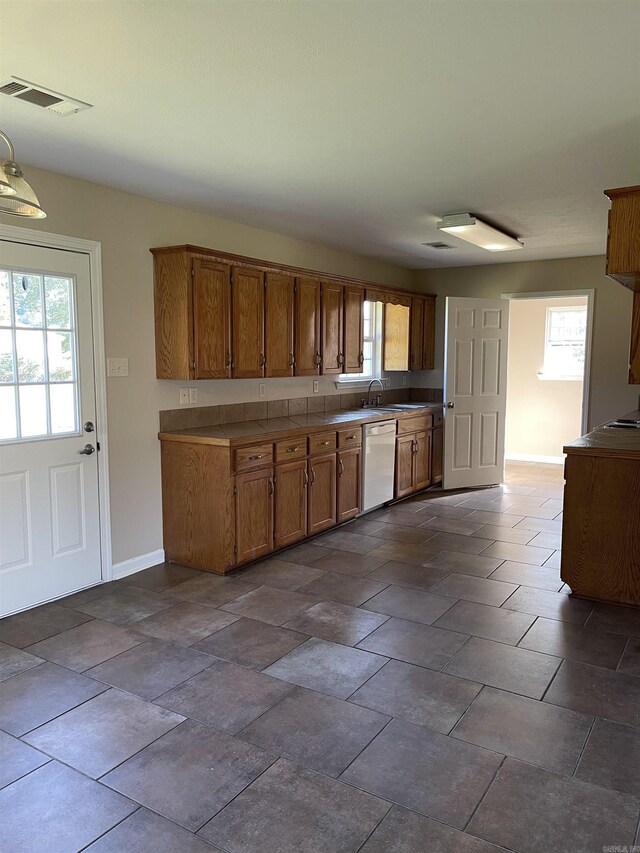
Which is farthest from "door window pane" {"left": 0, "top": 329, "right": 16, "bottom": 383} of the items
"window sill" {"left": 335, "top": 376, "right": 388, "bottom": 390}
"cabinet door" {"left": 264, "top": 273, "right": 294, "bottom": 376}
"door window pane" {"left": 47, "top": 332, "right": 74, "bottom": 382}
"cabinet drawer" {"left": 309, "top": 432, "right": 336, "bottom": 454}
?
"window sill" {"left": 335, "top": 376, "right": 388, "bottom": 390}

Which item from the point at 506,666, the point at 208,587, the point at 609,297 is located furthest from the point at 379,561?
the point at 609,297

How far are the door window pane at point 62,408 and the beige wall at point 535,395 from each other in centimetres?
602

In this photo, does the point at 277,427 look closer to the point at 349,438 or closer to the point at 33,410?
the point at 349,438

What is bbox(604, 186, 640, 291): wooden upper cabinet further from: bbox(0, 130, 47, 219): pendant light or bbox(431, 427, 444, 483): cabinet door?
bbox(431, 427, 444, 483): cabinet door

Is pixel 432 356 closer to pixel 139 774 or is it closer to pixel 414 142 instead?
pixel 414 142

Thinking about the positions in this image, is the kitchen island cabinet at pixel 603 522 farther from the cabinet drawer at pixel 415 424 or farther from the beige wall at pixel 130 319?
the beige wall at pixel 130 319

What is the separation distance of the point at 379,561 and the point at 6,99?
3.42 metres

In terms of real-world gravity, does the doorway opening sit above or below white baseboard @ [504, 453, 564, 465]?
above

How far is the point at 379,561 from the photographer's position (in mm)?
4402

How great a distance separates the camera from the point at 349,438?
5227mm

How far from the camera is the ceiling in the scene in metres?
1.92

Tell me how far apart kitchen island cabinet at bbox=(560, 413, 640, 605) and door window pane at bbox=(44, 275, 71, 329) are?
3.11 m

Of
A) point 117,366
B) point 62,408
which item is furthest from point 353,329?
point 62,408

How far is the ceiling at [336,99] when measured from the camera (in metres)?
1.92
